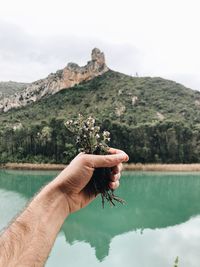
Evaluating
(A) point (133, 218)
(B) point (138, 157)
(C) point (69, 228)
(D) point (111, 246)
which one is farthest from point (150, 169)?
(D) point (111, 246)

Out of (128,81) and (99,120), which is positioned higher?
(128,81)

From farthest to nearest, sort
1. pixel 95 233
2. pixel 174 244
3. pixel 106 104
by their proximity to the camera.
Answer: pixel 106 104, pixel 95 233, pixel 174 244

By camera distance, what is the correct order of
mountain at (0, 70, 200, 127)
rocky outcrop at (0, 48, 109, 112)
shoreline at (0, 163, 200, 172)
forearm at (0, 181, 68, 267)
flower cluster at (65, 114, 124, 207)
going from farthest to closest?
rocky outcrop at (0, 48, 109, 112), mountain at (0, 70, 200, 127), shoreline at (0, 163, 200, 172), flower cluster at (65, 114, 124, 207), forearm at (0, 181, 68, 267)

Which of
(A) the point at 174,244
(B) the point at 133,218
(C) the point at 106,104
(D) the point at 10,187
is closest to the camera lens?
(A) the point at 174,244

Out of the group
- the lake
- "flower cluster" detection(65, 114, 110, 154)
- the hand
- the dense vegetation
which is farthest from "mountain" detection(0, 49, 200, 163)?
the hand

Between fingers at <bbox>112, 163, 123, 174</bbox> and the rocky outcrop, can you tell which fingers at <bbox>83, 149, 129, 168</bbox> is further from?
the rocky outcrop

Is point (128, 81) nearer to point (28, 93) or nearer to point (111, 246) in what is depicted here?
point (28, 93)

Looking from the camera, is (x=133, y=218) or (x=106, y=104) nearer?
(x=133, y=218)

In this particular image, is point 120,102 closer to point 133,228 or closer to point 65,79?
point 65,79
